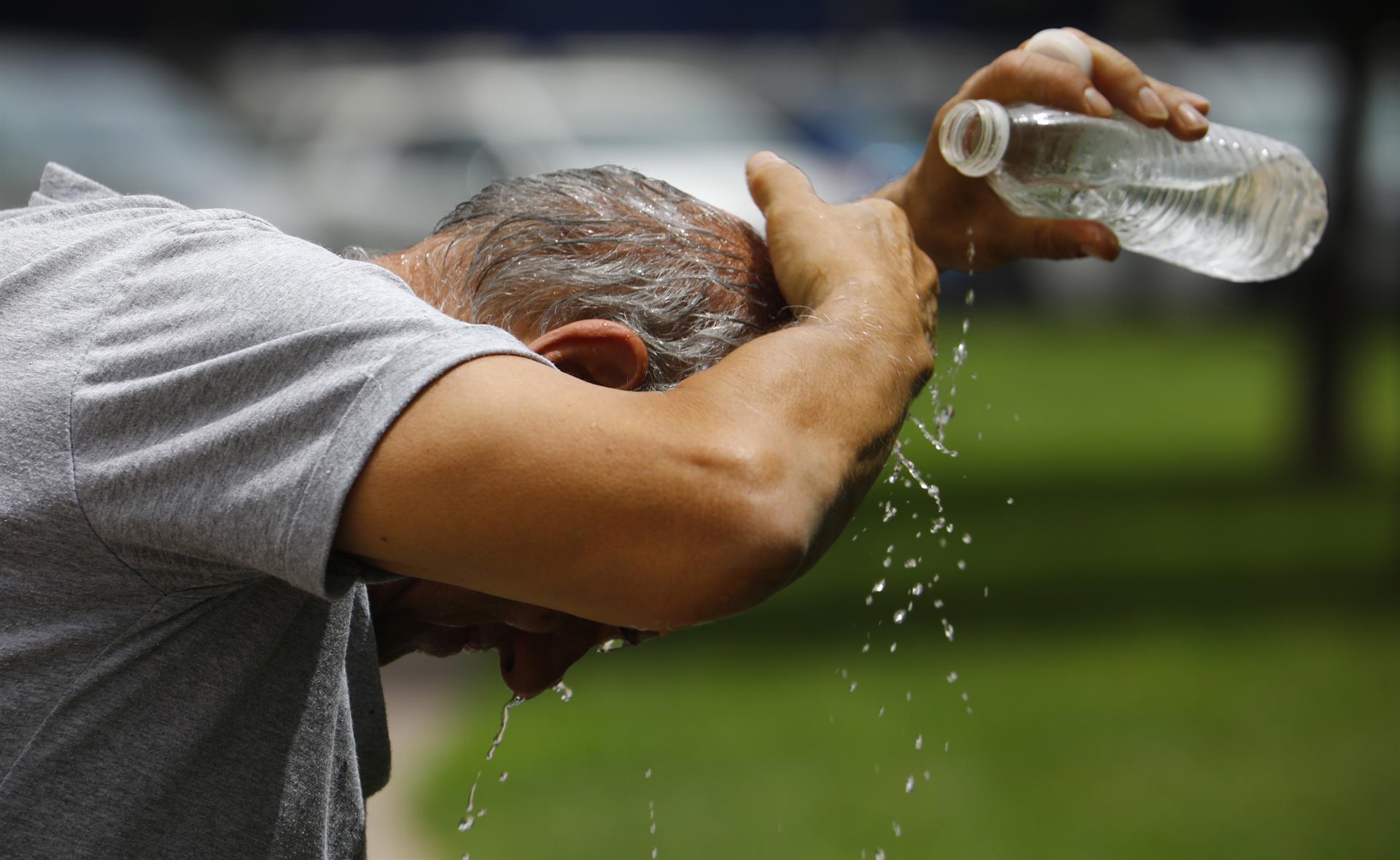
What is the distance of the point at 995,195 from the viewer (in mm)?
2625

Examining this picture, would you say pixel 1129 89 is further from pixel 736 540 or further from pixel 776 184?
pixel 736 540

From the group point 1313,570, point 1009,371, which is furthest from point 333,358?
point 1009,371

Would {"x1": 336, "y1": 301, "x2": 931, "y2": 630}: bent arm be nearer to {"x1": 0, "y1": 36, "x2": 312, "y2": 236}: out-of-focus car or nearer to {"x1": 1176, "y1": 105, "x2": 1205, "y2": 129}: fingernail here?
{"x1": 1176, "y1": 105, "x2": 1205, "y2": 129}: fingernail

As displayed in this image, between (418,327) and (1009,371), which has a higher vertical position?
(418,327)

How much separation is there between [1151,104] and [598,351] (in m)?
0.93

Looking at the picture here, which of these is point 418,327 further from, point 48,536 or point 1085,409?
point 1085,409

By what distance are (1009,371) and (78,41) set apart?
16826 millimetres

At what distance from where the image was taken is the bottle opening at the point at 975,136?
7.50ft

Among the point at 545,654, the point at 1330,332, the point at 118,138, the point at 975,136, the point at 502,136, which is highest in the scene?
the point at 975,136

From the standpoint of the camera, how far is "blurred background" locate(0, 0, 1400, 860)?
514 cm

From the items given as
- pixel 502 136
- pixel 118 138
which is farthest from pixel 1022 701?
pixel 502 136

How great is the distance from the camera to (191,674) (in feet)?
5.45

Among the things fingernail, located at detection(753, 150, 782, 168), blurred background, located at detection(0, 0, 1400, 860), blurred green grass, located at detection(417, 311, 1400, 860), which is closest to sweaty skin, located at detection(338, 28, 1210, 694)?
fingernail, located at detection(753, 150, 782, 168)

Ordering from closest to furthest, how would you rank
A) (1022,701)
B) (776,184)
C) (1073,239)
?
(776,184)
(1073,239)
(1022,701)
